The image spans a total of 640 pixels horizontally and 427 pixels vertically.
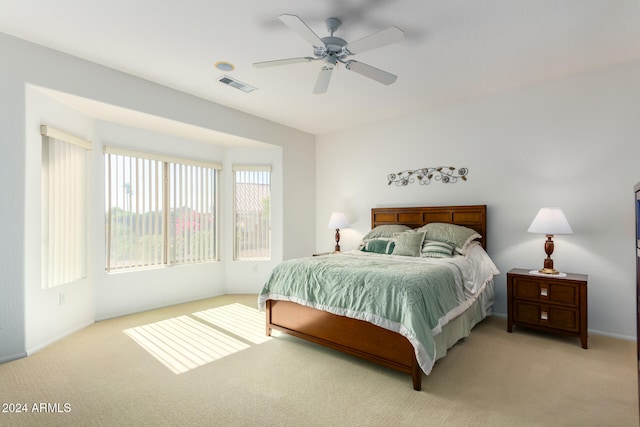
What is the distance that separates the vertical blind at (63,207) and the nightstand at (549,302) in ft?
15.9

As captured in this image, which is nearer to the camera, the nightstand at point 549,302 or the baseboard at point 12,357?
the baseboard at point 12,357

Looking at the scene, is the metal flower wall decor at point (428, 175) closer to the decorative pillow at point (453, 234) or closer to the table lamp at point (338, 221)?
the decorative pillow at point (453, 234)

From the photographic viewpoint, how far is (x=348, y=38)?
2.85 m

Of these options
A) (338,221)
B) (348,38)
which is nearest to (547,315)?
(338,221)

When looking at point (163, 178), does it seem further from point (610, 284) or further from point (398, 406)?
point (610, 284)

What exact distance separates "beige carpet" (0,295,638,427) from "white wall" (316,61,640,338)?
81 cm

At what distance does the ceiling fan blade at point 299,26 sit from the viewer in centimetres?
208

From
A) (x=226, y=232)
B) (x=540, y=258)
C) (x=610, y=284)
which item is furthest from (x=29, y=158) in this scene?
(x=610, y=284)

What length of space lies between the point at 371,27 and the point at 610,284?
359 centimetres

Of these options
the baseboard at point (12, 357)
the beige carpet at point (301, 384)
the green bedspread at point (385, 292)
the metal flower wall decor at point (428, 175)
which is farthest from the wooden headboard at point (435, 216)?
the baseboard at point (12, 357)

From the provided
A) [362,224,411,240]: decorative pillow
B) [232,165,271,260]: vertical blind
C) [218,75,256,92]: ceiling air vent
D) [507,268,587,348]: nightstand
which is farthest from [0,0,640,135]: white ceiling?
[507,268,587,348]: nightstand

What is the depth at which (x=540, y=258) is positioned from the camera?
375 centimetres

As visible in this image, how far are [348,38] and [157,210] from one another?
11.3ft

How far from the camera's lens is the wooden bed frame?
2.42 m
